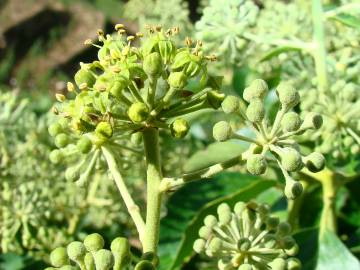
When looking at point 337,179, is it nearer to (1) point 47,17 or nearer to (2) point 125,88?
(2) point 125,88

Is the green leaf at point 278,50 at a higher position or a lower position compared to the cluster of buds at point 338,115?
higher

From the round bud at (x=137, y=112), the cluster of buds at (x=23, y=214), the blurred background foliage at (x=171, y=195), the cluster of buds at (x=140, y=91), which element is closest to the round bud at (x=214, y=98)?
the cluster of buds at (x=140, y=91)

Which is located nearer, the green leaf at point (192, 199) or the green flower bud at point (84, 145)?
the green flower bud at point (84, 145)

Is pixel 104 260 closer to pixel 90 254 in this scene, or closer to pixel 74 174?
pixel 90 254

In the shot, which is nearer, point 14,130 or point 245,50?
point 245,50

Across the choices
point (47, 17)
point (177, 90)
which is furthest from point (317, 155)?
point (47, 17)

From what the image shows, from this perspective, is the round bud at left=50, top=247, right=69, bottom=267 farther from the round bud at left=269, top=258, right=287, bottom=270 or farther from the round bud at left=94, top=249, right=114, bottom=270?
the round bud at left=269, top=258, right=287, bottom=270

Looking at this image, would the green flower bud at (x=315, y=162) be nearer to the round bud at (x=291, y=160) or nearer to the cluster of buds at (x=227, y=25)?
the round bud at (x=291, y=160)
